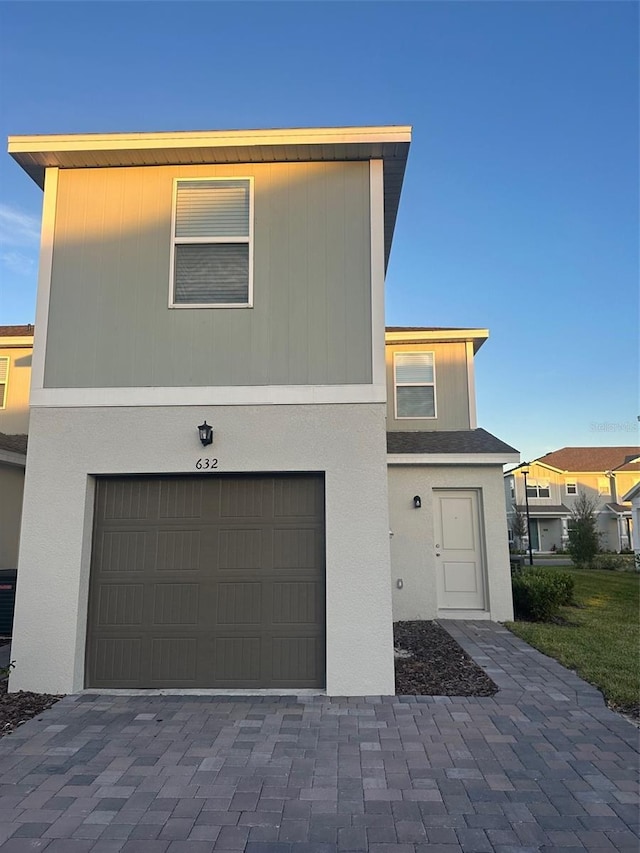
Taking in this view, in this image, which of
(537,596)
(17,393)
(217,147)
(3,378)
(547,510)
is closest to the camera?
(217,147)

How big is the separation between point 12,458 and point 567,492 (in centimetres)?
3435

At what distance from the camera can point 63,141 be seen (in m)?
5.76

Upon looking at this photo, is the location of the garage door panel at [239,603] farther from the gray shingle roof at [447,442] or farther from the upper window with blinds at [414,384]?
the upper window with blinds at [414,384]

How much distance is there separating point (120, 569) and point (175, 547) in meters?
0.63

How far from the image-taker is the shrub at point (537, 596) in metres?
8.97

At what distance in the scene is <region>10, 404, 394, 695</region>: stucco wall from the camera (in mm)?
5176

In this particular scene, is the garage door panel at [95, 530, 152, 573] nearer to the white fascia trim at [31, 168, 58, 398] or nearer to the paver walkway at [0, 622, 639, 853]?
the paver walkway at [0, 622, 639, 853]

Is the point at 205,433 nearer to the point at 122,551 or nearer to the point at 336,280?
the point at 122,551

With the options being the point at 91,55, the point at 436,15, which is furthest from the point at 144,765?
the point at 436,15

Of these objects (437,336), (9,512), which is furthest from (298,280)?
(9,512)

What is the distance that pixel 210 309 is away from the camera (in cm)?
579

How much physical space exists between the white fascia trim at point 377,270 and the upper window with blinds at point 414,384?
5296mm

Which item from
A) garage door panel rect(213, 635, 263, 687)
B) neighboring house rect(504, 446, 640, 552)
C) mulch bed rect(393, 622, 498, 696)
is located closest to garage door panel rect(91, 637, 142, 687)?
garage door panel rect(213, 635, 263, 687)

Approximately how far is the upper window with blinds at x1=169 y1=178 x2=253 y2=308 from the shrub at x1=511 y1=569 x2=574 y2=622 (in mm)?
6927
